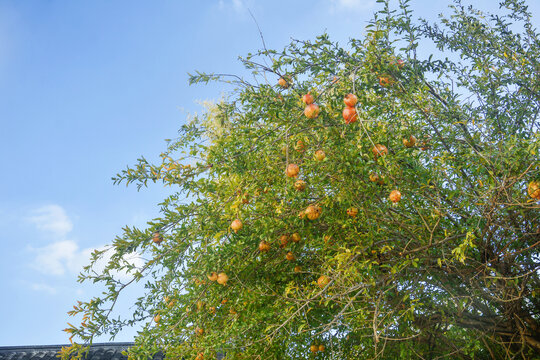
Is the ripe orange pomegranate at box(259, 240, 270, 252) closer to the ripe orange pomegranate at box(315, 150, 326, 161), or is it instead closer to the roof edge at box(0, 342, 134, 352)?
the ripe orange pomegranate at box(315, 150, 326, 161)

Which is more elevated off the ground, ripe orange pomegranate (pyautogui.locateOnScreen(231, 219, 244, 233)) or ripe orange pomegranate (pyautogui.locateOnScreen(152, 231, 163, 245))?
ripe orange pomegranate (pyautogui.locateOnScreen(231, 219, 244, 233))

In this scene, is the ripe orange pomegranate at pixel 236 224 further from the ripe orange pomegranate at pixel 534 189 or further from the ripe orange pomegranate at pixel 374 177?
the ripe orange pomegranate at pixel 534 189

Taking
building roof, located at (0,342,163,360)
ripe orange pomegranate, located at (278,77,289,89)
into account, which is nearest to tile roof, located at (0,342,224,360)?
building roof, located at (0,342,163,360)

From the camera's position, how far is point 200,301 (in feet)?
11.3

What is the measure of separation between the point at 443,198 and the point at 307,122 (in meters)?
1.20

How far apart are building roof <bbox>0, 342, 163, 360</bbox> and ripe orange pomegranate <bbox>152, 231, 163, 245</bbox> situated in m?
3.78

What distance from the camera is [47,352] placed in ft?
21.5

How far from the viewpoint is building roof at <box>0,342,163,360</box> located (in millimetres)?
6340

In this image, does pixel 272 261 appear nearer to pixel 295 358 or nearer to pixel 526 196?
pixel 295 358

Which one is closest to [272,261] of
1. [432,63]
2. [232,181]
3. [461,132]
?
[232,181]

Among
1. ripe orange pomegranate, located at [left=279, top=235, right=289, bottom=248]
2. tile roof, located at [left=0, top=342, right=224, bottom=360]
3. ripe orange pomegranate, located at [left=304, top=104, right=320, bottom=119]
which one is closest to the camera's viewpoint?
ripe orange pomegranate, located at [left=304, top=104, right=320, bottom=119]

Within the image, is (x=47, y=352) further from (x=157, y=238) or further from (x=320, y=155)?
(x=320, y=155)

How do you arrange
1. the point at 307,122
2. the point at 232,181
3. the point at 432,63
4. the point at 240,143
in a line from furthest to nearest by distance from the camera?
the point at 432,63 < the point at 240,143 < the point at 232,181 < the point at 307,122

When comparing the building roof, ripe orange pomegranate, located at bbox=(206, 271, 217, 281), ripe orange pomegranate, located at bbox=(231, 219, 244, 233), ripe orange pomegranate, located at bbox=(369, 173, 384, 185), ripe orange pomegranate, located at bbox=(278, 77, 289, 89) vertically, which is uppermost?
ripe orange pomegranate, located at bbox=(278, 77, 289, 89)
